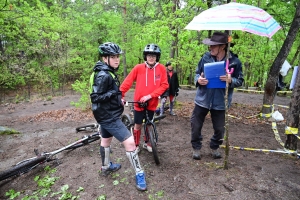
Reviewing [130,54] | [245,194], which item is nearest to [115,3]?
[130,54]

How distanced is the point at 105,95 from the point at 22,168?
2.37 metres

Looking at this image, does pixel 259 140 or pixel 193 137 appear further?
pixel 259 140

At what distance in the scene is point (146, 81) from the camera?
3688mm

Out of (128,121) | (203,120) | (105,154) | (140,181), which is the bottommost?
(140,181)

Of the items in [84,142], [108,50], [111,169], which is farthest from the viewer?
[84,142]

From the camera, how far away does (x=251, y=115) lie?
7746 mm

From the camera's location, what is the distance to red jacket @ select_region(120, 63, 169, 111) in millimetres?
3660

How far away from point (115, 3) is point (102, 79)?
15.8 meters

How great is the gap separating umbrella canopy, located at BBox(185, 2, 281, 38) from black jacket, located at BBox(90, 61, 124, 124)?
4.75 ft

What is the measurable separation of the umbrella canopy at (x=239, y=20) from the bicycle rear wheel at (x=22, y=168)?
3736 millimetres

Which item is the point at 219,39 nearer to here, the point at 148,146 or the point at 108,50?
→ the point at 108,50

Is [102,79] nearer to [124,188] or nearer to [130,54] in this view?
[124,188]

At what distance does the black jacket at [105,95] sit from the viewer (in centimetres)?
272

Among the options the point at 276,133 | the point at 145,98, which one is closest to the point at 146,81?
the point at 145,98
